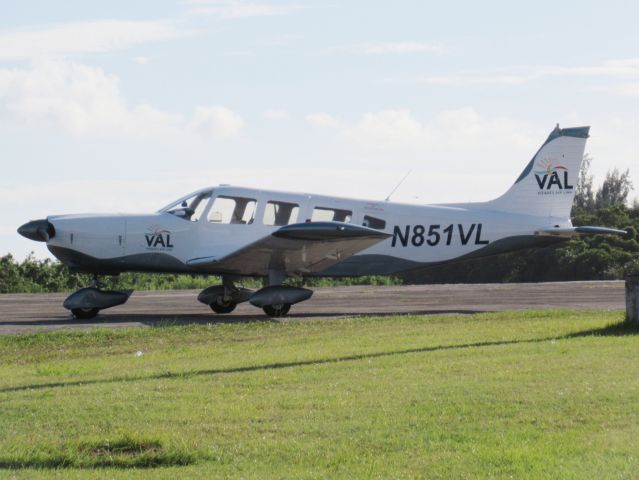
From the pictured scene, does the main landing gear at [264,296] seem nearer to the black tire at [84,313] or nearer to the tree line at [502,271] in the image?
the black tire at [84,313]

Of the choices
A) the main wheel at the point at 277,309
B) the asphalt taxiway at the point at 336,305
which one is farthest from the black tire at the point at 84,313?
the main wheel at the point at 277,309

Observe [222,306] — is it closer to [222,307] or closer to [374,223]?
[222,307]

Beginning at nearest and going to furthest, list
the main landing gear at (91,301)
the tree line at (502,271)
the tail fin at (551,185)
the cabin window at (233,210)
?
the main landing gear at (91,301)
the cabin window at (233,210)
the tail fin at (551,185)
the tree line at (502,271)

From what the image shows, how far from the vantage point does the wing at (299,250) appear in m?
19.0

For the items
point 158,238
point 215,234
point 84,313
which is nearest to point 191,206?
point 215,234

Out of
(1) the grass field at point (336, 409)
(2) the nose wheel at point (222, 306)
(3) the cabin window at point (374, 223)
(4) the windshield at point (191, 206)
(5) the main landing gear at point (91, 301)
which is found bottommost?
(1) the grass field at point (336, 409)

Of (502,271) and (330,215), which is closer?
(330,215)

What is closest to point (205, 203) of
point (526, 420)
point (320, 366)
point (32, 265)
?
point (320, 366)

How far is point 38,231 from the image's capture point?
66.9ft

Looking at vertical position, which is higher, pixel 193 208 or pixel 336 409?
pixel 193 208

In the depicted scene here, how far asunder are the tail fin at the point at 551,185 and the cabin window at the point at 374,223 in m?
2.59

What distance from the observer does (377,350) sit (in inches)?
547

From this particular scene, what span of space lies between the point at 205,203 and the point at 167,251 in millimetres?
1175

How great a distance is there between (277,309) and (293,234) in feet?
6.82
